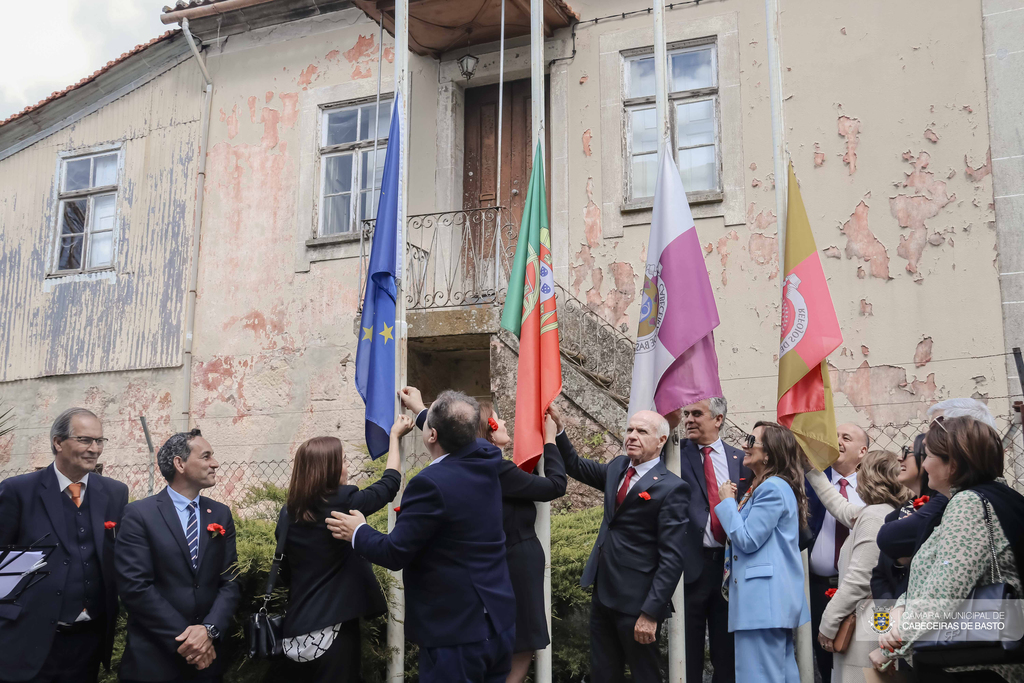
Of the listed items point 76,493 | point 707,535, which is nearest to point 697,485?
point 707,535

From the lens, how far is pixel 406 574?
4012 mm

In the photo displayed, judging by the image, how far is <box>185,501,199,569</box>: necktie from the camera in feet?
14.2

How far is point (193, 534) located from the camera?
4.38 m

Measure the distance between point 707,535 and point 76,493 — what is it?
3257 millimetres

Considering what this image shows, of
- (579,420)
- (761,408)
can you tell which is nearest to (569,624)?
(579,420)

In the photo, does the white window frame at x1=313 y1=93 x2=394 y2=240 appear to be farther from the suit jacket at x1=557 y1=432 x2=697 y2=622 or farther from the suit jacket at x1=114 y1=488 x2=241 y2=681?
the suit jacket at x1=557 y1=432 x2=697 y2=622

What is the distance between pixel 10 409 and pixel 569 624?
10.1 meters

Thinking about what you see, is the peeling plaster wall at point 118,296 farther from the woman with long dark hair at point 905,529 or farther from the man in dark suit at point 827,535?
the woman with long dark hair at point 905,529

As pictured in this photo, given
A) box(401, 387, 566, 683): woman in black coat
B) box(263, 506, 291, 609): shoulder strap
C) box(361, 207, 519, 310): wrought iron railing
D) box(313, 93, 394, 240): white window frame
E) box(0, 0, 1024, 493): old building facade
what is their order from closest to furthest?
1. box(263, 506, 291, 609): shoulder strap
2. box(401, 387, 566, 683): woman in black coat
3. box(0, 0, 1024, 493): old building facade
4. box(361, 207, 519, 310): wrought iron railing
5. box(313, 93, 394, 240): white window frame

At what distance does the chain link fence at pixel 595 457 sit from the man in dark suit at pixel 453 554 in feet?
8.30

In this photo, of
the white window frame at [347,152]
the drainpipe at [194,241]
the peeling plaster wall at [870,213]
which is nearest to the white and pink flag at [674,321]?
the peeling plaster wall at [870,213]

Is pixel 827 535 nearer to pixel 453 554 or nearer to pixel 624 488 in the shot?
pixel 624 488

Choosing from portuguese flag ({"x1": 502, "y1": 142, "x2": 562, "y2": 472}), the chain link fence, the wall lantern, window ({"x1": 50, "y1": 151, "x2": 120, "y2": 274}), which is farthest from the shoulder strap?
window ({"x1": 50, "y1": 151, "x2": 120, "y2": 274})

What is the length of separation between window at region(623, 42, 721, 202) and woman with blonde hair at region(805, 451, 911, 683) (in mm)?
5888
